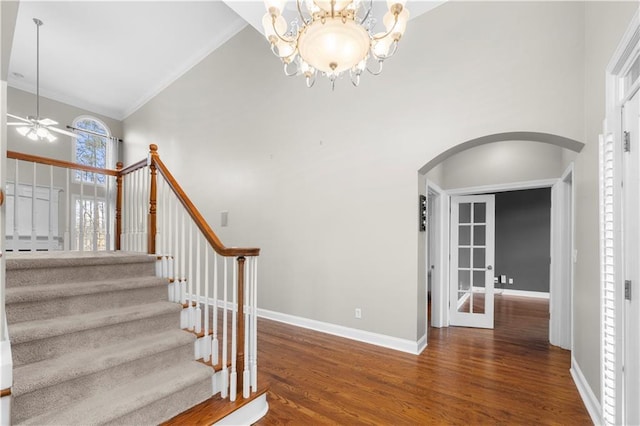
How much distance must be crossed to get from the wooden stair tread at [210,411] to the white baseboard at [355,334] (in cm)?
174

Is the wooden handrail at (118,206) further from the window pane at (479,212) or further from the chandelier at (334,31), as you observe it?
the window pane at (479,212)

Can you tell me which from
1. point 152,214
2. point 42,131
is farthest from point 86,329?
point 42,131

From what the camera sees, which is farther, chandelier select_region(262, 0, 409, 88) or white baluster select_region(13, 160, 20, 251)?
white baluster select_region(13, 160, 20, 251)

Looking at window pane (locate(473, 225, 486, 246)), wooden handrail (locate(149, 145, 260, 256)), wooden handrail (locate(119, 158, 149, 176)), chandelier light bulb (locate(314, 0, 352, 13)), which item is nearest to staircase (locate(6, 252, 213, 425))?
wooden handrail (locate(149, 145, 260, 256))

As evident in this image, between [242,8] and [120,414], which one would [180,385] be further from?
[242,8]

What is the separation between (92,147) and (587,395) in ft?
31.7

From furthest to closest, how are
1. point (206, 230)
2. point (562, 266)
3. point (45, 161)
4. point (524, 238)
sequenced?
point (524, 238), point (562, 266), point (45, 161), point (206, 230)

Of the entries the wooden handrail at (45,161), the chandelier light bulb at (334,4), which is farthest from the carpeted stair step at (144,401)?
the chandelier light bulb at (334,4)

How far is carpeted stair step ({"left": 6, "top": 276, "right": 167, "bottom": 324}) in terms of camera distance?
1920mm

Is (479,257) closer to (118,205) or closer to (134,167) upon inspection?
(134,167)

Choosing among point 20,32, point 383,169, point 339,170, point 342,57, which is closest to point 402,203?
point 383,169

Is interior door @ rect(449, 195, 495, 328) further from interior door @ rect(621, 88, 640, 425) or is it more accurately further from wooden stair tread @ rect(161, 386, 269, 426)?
wooden stair tread @ rect(161, 386, 269, 426)

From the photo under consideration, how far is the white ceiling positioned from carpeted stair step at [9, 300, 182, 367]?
354 centimetres

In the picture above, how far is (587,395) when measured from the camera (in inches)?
92.2
